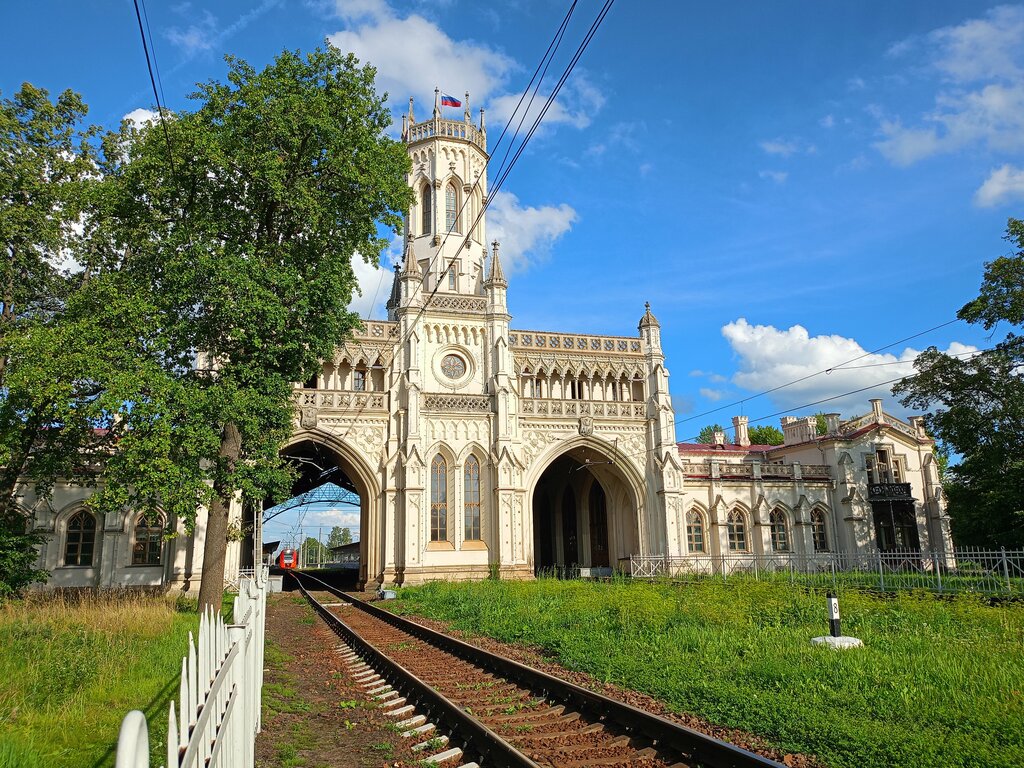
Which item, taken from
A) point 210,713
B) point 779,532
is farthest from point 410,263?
point 210,713

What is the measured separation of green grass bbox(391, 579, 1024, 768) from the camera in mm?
6418

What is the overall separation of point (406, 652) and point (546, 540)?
28360 millimetres

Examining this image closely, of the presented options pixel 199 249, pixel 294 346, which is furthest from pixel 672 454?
pixel 199 249

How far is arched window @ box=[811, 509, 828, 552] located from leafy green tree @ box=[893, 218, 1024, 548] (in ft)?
23.4

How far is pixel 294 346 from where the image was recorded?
1817 centimetres

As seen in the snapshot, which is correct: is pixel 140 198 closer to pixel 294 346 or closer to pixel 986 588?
pixel 294 346

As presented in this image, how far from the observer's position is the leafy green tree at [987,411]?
29391 millimetres

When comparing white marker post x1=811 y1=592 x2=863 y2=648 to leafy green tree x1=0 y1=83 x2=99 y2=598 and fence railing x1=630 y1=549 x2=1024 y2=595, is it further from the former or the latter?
leafy green tree x1=0 y1=83 x2=99 y2=598

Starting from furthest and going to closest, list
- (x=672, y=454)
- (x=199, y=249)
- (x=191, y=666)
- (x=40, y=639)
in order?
(x=672, y=454)
(x=199, y=249)
(x=40, y=639)
(x=191, y=666)

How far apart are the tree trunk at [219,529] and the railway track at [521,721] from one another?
21.8 feet

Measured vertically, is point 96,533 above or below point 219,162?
below

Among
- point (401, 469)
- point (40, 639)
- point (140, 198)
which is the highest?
point (140, 198)

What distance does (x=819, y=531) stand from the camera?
39062mm

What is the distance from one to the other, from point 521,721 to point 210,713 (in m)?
4.95
